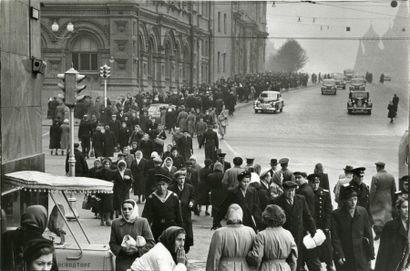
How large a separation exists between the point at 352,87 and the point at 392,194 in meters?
6.72

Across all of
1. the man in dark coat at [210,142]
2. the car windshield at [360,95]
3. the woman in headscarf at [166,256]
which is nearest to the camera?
the woman in headscarf at [166,256]

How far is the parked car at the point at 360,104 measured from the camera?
588 inches

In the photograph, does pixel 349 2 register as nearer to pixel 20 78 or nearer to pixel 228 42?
pixel 228 42

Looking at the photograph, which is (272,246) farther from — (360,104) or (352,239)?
(360,104)

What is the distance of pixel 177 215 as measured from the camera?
1008cm

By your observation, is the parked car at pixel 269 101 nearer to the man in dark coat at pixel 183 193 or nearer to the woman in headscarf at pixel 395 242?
the man in dark coat at pixel 183 193

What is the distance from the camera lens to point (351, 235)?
9.54 meters

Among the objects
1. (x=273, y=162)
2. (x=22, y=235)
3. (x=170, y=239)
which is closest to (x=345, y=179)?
(x=273, y=162)

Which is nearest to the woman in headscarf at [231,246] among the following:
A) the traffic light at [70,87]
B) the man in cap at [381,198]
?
the man in cap at [381,198]

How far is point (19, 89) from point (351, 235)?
532 centimetres

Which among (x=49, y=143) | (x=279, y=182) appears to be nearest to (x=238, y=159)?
(x=279, y=182)

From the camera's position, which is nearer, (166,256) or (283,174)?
(166,256)

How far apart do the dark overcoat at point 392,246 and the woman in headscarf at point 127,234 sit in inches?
119

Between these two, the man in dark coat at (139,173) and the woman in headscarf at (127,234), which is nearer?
the woman in headscarf at (127,234)
